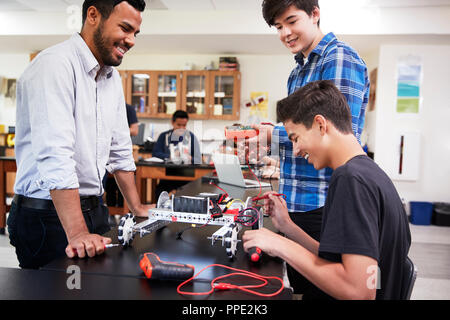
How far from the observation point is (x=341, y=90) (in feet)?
4.16

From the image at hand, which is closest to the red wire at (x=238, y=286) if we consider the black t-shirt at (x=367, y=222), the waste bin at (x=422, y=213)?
the black t-shirt at (x=367, y=222)

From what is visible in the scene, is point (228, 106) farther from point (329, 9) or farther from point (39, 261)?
point (39, 261)

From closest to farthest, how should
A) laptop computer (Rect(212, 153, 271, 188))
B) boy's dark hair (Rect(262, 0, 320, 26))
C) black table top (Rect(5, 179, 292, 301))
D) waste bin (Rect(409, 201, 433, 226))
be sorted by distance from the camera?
black table top (Rect(5, 179, 292, 301))
boy's dark hair (Rect(262, 0, 320, 26))
laptop computer (Rect(212, 153, 271, 188))
waste bin (Rect(409, 201, 433, 226))

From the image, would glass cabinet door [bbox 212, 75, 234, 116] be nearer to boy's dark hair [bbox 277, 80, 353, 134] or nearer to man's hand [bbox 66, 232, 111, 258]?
boy's dark hair [bbox 277, 80, 353, 134]

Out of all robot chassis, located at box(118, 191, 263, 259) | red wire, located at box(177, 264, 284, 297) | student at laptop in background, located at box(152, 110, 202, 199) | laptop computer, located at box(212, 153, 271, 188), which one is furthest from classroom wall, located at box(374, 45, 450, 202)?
red wire, located at box(177, 264, 284, 297)

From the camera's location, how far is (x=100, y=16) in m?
1.24

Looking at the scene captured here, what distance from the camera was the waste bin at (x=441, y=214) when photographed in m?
4.70

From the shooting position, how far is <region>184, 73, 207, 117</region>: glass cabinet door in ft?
19.4

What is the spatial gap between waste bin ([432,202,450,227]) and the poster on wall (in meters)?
1.32

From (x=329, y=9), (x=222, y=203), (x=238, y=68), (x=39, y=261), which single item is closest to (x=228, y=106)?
(x=238, y=68)

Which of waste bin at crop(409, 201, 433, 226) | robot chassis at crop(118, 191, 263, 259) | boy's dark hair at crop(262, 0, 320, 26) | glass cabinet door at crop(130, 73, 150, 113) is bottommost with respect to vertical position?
waste bin at crop(409, 201, 433, 226)

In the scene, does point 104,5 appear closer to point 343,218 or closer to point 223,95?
point 343,218
